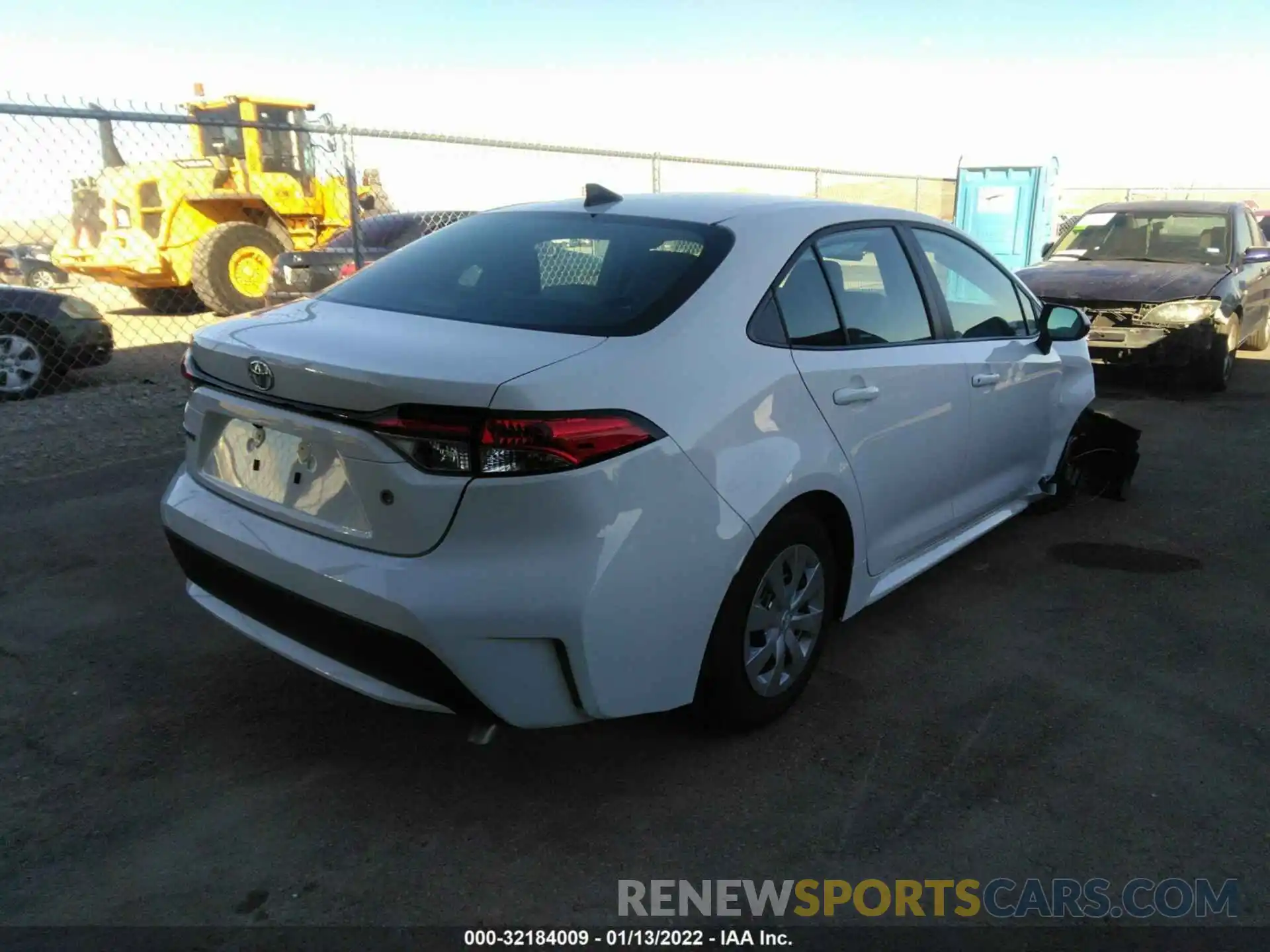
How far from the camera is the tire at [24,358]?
290 inches

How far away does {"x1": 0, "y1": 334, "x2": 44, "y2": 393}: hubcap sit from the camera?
736 cm

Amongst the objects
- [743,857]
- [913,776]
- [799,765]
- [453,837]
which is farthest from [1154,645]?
[453,837]

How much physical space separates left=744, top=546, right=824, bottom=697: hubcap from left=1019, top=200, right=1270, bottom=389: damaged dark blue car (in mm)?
5371

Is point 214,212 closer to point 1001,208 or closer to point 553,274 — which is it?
point 553,274

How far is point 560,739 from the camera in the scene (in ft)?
9.62

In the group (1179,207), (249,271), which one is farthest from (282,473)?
(249,271)

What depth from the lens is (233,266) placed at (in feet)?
40.1

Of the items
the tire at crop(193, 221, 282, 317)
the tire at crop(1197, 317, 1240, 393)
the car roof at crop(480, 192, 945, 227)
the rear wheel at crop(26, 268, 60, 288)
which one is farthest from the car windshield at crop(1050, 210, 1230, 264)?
the rear wheel at crop(26, 268, 60, 288)

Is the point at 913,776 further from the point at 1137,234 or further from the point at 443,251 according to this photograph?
the point at 1137,234

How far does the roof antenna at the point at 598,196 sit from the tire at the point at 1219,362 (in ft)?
21.7

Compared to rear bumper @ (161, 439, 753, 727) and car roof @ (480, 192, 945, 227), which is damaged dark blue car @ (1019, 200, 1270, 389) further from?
rear bumper @ (161, 439, 753, 727)

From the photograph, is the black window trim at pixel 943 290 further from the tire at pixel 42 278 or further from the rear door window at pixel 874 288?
the tire at pixel 42 278

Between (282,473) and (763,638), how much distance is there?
4.72 feet

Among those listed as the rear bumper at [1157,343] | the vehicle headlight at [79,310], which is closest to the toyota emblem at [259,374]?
the vehicle headlight at [79,310]
